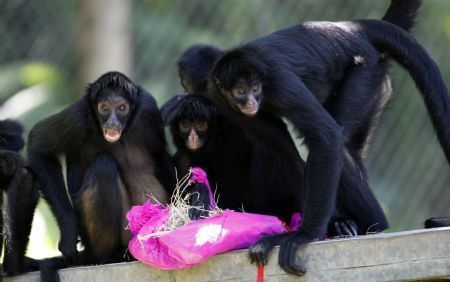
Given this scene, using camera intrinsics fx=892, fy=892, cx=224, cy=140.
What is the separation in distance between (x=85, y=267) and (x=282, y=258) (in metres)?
1.67

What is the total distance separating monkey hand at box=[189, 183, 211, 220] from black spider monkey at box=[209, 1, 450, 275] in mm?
642

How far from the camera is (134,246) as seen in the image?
6.74 meters

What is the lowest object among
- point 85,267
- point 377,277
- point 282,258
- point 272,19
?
point 377,277

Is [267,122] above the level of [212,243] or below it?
above

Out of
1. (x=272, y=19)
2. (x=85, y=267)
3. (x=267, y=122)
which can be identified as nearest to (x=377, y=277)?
(x=267, y=122)

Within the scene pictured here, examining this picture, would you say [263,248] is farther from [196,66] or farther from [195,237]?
[196,66]

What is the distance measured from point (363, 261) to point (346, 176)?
1.30 meters

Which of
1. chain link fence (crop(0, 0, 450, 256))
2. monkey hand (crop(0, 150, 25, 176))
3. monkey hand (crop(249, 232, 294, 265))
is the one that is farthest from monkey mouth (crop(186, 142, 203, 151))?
chain link fence (crop(0, 0, 450, 256))

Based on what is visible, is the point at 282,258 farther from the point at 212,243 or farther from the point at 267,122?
the point at 267,122

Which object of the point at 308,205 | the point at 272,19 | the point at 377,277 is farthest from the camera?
the point at 272,19

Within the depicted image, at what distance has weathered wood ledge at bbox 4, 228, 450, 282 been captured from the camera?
6102 millimetres

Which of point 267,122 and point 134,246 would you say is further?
point 267,122

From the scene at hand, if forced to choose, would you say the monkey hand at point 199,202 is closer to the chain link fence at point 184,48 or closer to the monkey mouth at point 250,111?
the monkey mouth at point 250,111

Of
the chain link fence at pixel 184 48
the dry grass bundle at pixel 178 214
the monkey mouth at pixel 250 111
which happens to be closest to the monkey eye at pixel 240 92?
the monkey mouth at pixel 250 111
